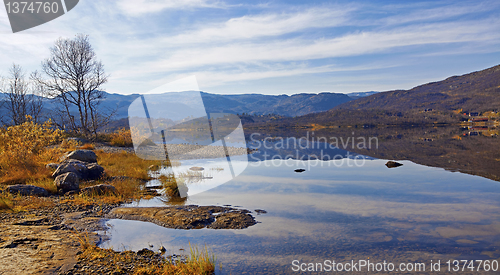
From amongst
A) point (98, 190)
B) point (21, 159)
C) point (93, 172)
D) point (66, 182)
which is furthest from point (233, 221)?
point (21, 159)

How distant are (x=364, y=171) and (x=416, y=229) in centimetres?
1069

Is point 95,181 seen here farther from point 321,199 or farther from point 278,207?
point 321,199

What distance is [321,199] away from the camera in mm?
11445

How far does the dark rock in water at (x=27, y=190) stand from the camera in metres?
9.48

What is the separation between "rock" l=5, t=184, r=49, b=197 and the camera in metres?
9.48

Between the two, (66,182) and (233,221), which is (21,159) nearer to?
(66,182)

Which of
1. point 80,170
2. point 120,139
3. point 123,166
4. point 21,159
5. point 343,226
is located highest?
point 120,139

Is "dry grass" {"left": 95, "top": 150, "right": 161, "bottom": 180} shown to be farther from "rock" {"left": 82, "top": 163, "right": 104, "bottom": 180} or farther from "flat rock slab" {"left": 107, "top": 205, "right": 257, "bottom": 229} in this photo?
"flat rock slab" {"left": 107, "top": 205, "right": 257, "bottom": 229}

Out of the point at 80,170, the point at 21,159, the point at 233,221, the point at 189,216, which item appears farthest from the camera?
the point at 80,170

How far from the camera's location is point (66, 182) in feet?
34.7

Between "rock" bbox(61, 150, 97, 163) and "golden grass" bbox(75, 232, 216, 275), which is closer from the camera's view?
"golden grass" bbox(75, 232, 216, 275)

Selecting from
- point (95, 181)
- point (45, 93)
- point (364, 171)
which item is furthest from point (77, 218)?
point (45, 93)

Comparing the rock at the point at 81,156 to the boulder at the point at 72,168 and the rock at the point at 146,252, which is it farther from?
the rock at the point at 146,252

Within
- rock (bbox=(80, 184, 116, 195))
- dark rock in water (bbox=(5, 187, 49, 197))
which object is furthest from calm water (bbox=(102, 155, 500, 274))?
dark rock in water (bbox=(5, 187, 49, 197))
